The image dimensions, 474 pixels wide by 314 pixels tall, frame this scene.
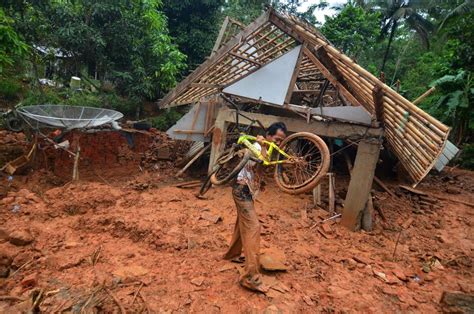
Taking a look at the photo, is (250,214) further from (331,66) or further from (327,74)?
(331,66)

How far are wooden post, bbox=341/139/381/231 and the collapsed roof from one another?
578 millimetres

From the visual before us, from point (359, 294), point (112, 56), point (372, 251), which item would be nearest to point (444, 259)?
point (372, 251)

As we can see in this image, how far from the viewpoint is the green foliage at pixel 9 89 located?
1064cm

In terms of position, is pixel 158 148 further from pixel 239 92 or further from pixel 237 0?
pixel 237 0

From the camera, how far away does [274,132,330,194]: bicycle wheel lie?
3.95 m

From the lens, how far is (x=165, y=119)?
1348cm

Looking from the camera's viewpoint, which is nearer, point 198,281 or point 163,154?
point 198,281

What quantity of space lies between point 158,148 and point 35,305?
755 cm

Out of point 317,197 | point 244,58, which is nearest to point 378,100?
point 317,197

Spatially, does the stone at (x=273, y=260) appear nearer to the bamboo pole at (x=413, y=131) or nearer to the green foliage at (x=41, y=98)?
Result: the bamboo pole at (x=413, y=131)

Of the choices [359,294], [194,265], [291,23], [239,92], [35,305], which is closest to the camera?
[35,305]

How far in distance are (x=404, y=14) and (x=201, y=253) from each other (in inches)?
Answer: 875

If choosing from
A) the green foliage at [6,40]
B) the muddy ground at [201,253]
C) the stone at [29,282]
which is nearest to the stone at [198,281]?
the muddy ground at [201,253]

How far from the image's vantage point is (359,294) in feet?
13.6
